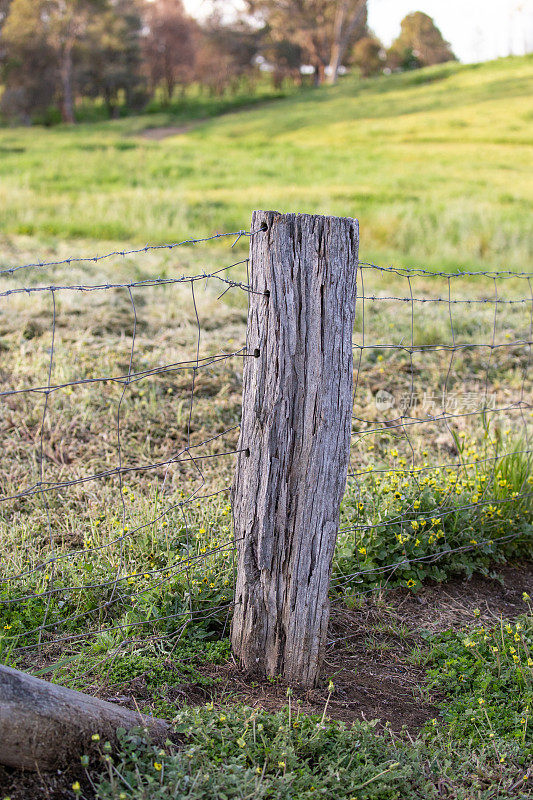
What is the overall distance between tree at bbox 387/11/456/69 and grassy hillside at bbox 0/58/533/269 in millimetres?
34594

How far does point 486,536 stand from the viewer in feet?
11.8

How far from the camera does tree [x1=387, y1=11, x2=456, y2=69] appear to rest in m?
65.5

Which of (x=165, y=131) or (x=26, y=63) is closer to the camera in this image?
(x=165, y=131)

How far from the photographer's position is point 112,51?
4647cm

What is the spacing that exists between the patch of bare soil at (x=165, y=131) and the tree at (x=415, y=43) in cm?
3309

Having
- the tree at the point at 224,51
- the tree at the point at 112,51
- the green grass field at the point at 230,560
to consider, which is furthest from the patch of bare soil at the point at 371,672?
the tree at the point at 224,51

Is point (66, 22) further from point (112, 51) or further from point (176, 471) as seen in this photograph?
point (176, 471)

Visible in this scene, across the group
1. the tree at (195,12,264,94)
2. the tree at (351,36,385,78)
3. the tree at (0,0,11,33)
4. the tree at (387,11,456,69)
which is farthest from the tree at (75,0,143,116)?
the tree at (387,11,456,69)

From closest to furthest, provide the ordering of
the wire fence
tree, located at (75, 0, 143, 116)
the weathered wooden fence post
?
the weathered wooden fence post, the wire fence, tree, located at (75, 0, 143, 116)

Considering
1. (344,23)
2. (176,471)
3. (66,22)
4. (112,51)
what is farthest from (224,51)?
(176,471)

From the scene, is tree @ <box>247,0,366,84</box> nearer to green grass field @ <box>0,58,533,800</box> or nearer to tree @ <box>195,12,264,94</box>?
tree @ <box>195,12,264,94</box>

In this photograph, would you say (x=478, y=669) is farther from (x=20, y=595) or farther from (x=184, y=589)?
(x=20, y=595)

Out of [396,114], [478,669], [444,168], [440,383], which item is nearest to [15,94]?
[396,114]

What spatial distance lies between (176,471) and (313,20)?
60.6m
